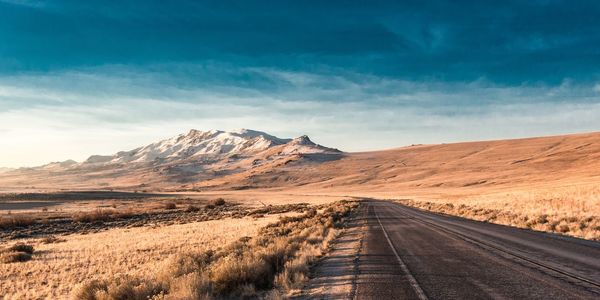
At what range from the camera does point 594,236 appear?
20078mm

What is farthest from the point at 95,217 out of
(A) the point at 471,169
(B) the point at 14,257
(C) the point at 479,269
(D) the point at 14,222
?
(A) the point at 471,169

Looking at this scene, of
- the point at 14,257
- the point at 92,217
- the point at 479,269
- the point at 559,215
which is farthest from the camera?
the point at 92,217

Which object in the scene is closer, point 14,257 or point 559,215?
point 14,257

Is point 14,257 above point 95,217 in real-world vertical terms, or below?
above

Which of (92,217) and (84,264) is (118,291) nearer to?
(84,264)

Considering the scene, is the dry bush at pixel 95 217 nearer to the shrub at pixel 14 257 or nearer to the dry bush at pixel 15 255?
the dry bush at pixel 15 255

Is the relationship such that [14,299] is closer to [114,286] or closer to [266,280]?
[114,286]

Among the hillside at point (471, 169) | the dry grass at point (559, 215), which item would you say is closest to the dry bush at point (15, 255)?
the dry grass at point (559, 215)

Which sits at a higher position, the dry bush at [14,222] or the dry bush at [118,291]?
the dry bush at [118,291]

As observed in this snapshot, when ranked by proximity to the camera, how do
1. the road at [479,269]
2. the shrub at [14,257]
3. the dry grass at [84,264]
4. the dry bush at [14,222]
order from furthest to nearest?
the dry bush at [14,222] < the shrub at [14,257] < the dry grass at [84,264] < the road at [479,269]

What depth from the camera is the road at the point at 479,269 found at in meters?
9.38

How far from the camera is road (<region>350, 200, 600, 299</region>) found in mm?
9383

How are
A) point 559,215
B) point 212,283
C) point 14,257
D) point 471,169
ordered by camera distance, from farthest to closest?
point 471,169 → point 559,215 → point 14,257 → point 212,283

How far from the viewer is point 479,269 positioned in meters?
12.1
